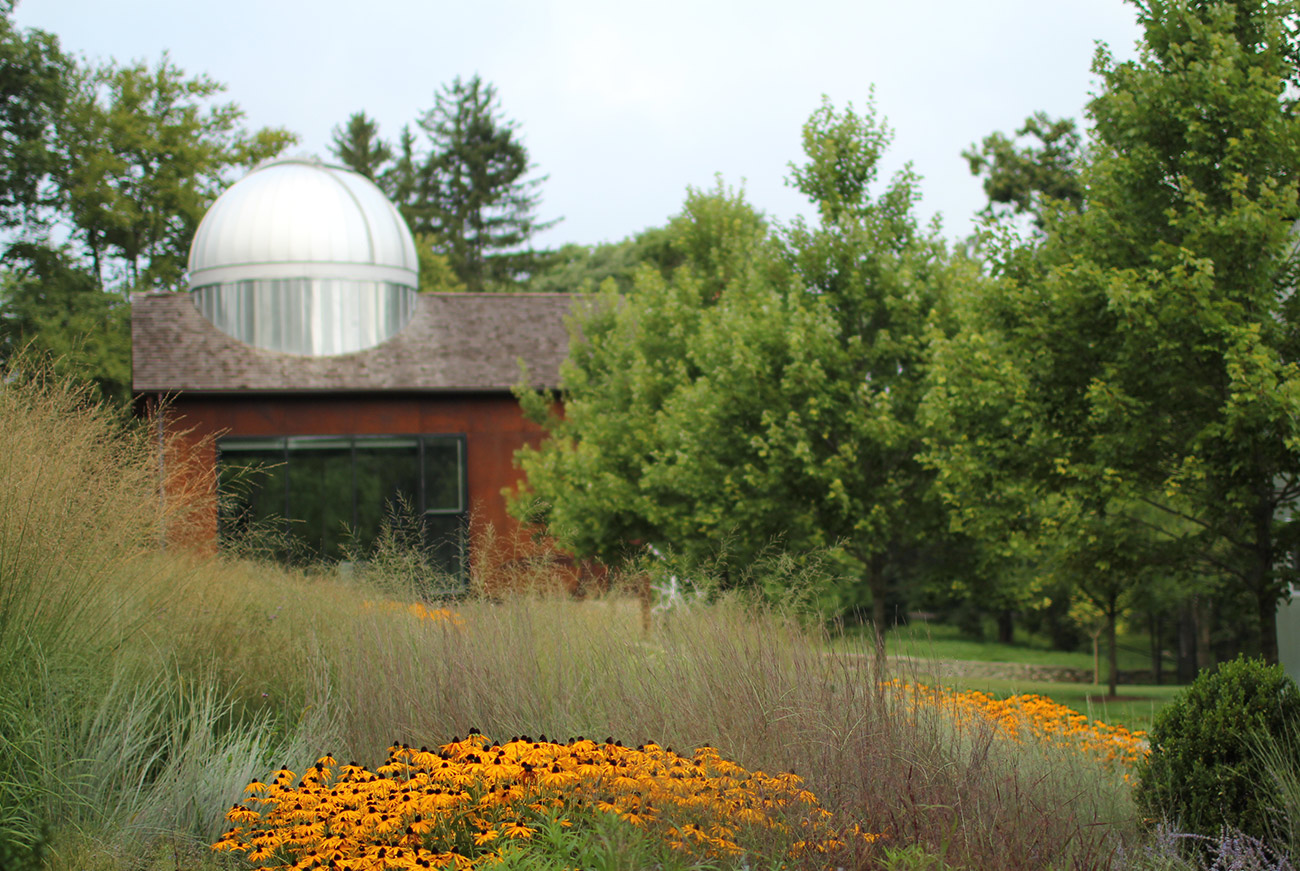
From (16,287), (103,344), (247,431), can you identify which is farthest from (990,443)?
(16,287)

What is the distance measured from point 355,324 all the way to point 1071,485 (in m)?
17.7

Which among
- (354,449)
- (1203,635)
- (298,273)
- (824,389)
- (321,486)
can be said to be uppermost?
(298,273)

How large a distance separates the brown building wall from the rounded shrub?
17.2 m

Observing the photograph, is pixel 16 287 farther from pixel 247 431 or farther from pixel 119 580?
pixel 119 580

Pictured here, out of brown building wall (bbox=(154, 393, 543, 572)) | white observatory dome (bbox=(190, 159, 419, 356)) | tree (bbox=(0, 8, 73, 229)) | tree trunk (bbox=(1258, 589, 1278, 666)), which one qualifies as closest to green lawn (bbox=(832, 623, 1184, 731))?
tree trunk (bbox=(1258, 589, 1278, 666))

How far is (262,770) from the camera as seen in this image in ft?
18.1

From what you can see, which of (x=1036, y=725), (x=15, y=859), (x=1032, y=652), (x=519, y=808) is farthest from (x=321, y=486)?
(x=1032, y=652)

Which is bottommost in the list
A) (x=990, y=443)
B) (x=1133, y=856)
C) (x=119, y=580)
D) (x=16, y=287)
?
(x=1133, y=856)

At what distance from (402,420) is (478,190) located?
2884 cm

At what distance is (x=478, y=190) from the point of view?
163 ft

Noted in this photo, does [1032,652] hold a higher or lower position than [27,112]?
lower

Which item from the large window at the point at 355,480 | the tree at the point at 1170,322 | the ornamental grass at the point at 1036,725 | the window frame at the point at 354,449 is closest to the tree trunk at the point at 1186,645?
the window frame at the point at 354,449

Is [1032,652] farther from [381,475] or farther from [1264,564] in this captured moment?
[1264,564]

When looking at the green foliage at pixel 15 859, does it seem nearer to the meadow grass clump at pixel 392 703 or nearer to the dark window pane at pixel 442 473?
the meadow grass clump at pixel 392 703
